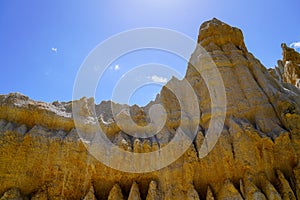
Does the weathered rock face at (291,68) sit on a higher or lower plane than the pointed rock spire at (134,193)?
higher

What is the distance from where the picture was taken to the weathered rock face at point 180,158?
11.4 meters

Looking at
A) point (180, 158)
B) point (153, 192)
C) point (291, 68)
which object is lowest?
point (153, 192)

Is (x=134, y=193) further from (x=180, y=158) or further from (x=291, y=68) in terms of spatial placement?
(x=291, y=68)

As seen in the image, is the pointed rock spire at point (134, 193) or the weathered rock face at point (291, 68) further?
the weathered rock face at point (291, 68)

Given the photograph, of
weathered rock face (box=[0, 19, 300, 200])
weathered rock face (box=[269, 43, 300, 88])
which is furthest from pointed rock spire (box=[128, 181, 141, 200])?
weathered rock face (box=[269, 43, 300, 88])

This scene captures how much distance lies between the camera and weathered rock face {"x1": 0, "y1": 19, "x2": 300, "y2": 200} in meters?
11.4

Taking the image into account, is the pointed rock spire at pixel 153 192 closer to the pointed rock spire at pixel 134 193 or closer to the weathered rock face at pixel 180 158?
the weathered rock face at pixel 180 158

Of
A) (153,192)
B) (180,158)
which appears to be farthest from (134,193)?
(180,158)

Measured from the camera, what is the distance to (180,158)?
12.7m

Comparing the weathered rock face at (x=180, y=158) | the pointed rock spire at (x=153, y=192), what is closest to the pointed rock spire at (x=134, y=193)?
the weathered rock face at (x=180, y=158)

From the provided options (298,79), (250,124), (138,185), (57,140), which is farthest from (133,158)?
(298,79)

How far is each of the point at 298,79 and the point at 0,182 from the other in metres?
24.5

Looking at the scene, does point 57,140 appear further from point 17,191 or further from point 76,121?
point 17,191

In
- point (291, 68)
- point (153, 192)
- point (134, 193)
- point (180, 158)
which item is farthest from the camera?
point (291, 68)
